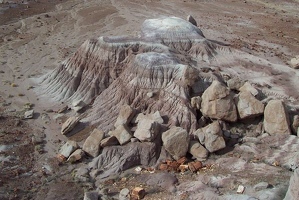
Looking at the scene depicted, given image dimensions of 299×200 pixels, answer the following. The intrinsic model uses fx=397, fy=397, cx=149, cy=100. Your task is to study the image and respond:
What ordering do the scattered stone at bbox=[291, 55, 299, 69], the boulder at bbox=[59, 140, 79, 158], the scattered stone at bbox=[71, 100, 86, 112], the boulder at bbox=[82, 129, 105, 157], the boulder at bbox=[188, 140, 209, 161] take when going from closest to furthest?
1. the boulder at bbox=[188, 140, 209, 161]
2. the boulder at bbox=[82, 129, 105, 157]
3. the boulder at bbox=[59, 140, 79, 158]
4. the scattered stone at bbox=[71, 100, 86, 112]
5. the scattered stone at bbox=[291, 55, 299, 69]

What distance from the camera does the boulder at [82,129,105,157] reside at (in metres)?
10.1

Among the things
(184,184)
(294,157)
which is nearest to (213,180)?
(184,184)

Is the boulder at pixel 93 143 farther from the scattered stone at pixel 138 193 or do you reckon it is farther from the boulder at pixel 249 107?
the boulder at pixel 249 107

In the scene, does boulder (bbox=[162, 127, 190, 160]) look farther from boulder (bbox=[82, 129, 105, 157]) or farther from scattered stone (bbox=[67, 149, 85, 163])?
scattered stone (bbox=[67, 149, 85, 163])

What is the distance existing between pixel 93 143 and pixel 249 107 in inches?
161

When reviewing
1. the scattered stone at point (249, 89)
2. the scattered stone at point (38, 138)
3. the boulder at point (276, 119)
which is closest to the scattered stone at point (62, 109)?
the scattered stone at point (38, 138)

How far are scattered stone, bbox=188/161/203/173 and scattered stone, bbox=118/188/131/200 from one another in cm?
156

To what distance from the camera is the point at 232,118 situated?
10141mm

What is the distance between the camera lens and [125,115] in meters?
10.6

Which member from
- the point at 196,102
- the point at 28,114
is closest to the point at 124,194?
the point at 196,102

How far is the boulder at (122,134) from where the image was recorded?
10.1 m

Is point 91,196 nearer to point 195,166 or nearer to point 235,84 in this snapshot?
point 195,166

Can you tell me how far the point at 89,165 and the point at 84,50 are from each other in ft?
14.6

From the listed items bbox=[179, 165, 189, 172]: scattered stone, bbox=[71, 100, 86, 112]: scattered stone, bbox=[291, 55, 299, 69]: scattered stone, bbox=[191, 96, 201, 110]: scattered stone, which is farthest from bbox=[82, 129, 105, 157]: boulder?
bbox=[291, 55, 299, 69]: scattered stone
